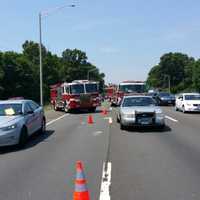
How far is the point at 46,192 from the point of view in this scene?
268 inches

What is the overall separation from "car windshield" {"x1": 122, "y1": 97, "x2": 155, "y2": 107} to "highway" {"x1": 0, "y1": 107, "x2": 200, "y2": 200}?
125 inches

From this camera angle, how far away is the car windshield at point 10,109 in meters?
13.3

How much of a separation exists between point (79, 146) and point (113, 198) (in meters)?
5.93

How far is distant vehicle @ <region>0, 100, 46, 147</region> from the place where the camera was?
1179cm

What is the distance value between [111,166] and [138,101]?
9171mm

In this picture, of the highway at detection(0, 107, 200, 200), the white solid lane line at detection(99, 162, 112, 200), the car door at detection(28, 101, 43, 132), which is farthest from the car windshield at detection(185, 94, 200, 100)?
the white solid lane line at detection(99, 162, 112, 200)

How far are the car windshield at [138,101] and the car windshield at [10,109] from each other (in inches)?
219

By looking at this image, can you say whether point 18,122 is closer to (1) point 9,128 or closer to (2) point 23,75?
(1) point 9,128

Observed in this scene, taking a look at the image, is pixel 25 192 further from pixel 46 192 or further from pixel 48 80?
pixel 48 80

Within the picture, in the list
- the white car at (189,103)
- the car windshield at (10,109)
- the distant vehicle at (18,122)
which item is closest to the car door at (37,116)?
the distant vehicle at (18,122)

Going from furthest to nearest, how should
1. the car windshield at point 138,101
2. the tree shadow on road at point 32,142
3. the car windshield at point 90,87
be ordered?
the car windshield at point 90,87
the car windshield at point 138,101
the tree shadow on road at point 32,142

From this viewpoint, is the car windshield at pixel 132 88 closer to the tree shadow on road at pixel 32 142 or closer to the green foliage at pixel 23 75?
the tree shadow on road at pixel 32 142

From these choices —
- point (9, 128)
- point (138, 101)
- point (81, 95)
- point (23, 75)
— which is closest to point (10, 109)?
point (9, 128)

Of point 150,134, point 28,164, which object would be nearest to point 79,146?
point 28,164
